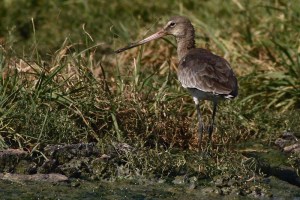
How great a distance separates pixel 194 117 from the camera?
8.63 m

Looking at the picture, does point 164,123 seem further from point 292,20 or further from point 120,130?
point 292,20

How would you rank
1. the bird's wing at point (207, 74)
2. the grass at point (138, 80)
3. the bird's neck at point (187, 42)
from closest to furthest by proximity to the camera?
1. the grass at point (138, 80)
2. the bird's wing at point (207, 74)
3. the bird's neck at point (187, 42)

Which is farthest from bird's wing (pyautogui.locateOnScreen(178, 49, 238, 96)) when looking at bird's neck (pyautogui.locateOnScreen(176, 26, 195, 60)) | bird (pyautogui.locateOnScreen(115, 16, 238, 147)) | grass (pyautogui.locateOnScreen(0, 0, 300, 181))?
bird's neck (pyautogui.locateOnScreen(176, 26, 195, 60))

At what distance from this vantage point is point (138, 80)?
8.46 metres

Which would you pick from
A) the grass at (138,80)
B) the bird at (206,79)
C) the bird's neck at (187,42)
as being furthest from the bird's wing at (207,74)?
the bird's neck at (187,42)

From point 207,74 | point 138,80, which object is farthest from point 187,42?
point 207,74

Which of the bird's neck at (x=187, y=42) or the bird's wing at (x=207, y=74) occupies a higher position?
the bird's neck at (x=187, y=42)

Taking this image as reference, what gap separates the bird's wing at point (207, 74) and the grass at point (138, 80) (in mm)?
302

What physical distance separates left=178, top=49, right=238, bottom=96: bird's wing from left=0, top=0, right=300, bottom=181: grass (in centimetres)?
30

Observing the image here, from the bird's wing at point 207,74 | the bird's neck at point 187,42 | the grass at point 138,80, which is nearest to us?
the grass at point 138,80

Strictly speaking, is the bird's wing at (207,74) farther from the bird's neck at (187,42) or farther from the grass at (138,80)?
the bird's neck at (187,42)

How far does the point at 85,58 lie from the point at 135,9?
10.9 ft

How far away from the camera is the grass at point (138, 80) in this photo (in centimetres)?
752

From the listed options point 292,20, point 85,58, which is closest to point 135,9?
point 292,20
